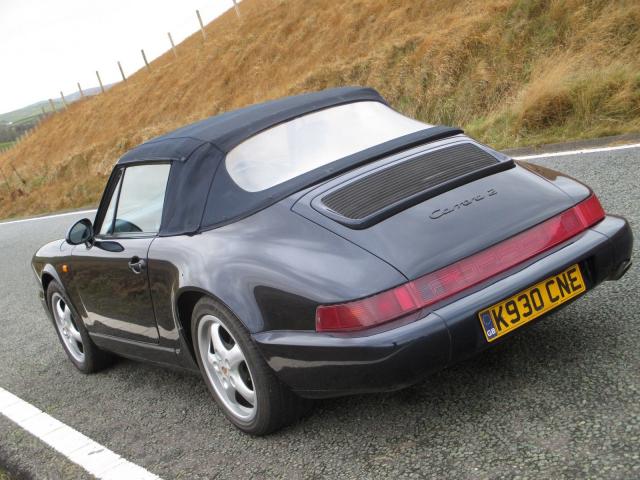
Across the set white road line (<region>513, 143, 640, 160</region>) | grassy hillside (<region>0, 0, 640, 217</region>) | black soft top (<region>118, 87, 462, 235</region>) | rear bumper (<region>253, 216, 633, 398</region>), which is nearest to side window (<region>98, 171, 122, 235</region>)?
black soft top (<region>118, 87, 462, 235</region>)

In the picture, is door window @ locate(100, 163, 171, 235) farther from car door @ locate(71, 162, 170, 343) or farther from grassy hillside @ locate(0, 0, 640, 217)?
grassy hillside @ locate(0, 0, 640, 217)

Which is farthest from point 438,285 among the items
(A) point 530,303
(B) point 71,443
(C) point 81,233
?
(C) point 81,233

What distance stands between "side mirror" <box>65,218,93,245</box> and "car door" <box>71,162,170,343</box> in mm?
45

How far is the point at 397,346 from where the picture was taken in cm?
292

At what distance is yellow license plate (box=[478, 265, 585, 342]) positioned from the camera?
10.1 feet

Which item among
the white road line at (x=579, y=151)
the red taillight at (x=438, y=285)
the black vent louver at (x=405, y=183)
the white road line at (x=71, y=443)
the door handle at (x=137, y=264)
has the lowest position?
the white road line at (x=579, y=151)

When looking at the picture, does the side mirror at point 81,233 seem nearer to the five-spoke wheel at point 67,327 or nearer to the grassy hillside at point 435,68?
the five-spoke wheel at point 67,327

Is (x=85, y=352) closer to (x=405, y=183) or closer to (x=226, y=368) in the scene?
(x=226, y=368)

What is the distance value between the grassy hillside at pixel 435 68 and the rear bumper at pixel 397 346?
20.7 feet

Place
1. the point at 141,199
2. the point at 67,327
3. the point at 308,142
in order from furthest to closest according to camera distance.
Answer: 1. the point at 67,327
2. the point at 141,199
3. the point at 308,142

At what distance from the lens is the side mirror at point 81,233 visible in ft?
15.6

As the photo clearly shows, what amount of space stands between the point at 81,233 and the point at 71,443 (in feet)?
4.24

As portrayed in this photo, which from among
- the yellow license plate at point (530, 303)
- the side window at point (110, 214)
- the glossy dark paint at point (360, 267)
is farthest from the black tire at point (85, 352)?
the yellow license plate at point (530, 303)

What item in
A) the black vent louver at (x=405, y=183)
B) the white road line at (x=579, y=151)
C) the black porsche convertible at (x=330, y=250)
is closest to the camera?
the black porsche convertible at (x=330, y=250)
